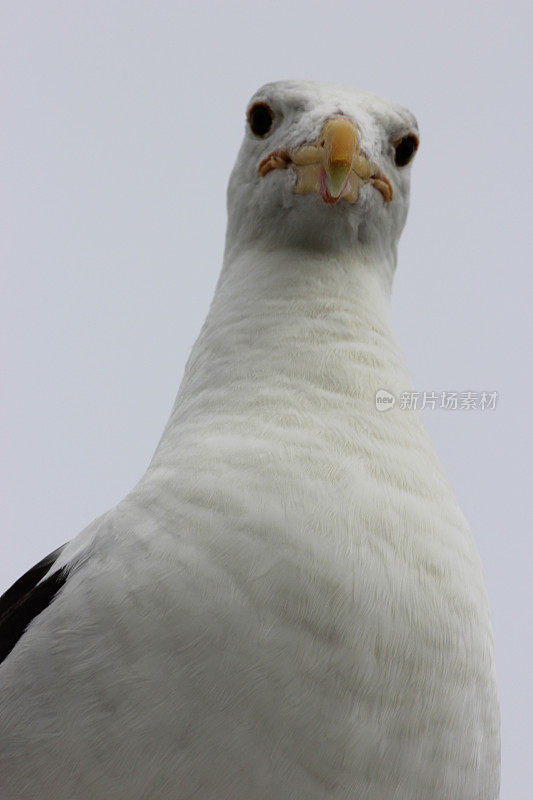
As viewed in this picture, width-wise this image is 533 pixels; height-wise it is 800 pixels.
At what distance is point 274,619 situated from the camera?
127 centimetres

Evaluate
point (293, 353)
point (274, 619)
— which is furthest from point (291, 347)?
point (274, 619)

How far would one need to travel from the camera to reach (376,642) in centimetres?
129

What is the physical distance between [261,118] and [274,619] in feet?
3.64

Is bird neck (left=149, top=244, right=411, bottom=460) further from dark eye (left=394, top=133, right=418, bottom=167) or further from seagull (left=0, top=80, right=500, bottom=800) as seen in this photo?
dark eye (left=394, top=133, right=418, bottom=167)

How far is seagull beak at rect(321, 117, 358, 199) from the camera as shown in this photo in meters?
1.65

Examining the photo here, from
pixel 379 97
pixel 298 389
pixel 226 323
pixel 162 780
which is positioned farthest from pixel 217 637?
pixel 379 97

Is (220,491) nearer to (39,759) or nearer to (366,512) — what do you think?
(366,512)

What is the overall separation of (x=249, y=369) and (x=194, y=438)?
0.17 metres

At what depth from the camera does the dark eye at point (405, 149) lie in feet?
6.31

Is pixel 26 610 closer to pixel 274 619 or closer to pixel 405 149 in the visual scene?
pixel 274 619

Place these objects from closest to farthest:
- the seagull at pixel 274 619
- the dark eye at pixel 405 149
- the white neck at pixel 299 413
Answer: the seagull at pixel 274 619
the white neck at pixel 299 413
the dark eye at pixel 405 149

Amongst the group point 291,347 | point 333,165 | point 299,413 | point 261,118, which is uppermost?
point 261,118

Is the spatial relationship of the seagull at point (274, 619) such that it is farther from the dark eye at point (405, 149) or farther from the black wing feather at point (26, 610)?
the dark eye at point (405, 149)

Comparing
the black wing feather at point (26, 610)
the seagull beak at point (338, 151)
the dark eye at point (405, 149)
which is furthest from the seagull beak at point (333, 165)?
the black wing feather at point (26, 610)
